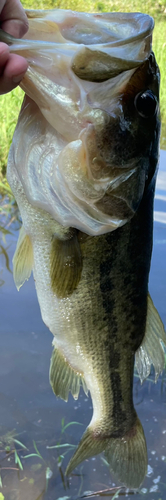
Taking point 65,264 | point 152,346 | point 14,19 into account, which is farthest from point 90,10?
point 65,264

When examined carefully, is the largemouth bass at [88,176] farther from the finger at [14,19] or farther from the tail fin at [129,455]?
the tail fin at [129,455]

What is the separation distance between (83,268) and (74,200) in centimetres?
29

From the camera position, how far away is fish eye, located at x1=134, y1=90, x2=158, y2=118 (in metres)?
1.23

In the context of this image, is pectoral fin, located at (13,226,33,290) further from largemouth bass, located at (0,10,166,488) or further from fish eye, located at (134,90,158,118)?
fish eye, located at (134,90,158,118)

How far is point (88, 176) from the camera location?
124cm

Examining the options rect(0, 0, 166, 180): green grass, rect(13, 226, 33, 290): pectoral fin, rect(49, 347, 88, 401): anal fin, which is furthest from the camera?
rect(0, 0, 166, 180): green grass

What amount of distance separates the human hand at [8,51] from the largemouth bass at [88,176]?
1.1 inches

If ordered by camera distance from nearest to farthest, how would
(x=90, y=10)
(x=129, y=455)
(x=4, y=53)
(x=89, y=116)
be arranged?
1. (x=4, y=53)
2. (x=89, y=116)
3. (x=129, y=455)
4. (x=90, y=10)

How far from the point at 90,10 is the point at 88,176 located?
40.0 ft

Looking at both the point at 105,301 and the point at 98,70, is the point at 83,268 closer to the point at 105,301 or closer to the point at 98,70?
the point at 105,301

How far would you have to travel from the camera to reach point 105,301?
1602 millimetres

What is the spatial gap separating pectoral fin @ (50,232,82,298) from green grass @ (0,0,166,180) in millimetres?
3029

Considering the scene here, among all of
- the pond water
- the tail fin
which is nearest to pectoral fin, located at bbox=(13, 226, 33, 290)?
the tail fin

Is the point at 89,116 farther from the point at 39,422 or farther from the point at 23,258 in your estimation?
the point at 39,422
